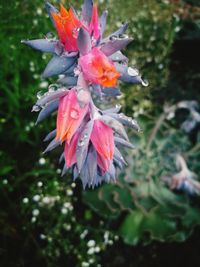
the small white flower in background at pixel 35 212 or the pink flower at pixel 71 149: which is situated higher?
the pink flower at pixel 71 149

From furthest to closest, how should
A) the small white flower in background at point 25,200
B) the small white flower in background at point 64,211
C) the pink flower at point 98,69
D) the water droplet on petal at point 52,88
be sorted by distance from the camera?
the small white flower in background at point 64,211 < the small white flower in background at point 25,200 < the water droplet on petal at point 52,88 < the pink flower at point 98,69

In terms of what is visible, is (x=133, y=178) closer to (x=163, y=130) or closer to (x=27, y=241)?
(x=163, y=130)

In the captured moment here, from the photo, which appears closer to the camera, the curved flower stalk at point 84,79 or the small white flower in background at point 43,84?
the curved flower stalk at point 84,79

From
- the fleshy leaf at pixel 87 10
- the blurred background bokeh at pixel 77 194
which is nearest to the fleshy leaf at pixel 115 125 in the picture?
the fleshy leaf at pixel 87 10

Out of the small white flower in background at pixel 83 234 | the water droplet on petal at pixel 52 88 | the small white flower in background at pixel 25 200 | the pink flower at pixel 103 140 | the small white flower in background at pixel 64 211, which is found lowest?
the small white flower in background at pixel 83 234

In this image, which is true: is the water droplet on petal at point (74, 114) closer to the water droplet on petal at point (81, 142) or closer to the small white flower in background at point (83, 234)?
the water droplet on petal at point (81, 142)

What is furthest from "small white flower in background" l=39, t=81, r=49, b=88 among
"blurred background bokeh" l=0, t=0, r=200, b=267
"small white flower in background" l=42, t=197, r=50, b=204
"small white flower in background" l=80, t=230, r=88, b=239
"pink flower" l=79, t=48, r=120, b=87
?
"pink flower" l=79, t=48, r=120, b=87

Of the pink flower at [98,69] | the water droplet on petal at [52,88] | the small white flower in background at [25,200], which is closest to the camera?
the pink flower at [98,69]

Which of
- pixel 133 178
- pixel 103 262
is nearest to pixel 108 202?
pixel 133 178
